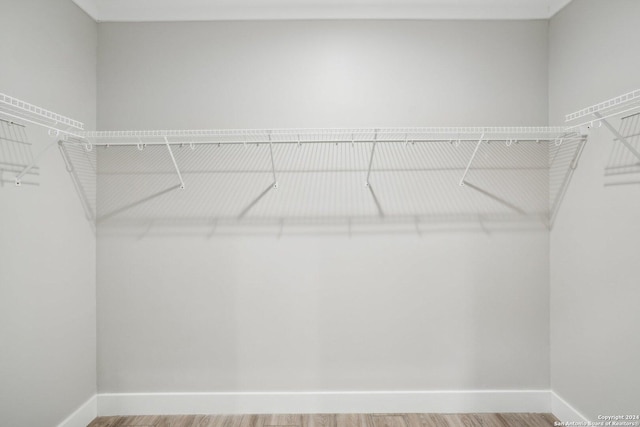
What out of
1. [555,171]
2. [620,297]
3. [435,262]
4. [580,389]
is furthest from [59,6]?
[580,389]

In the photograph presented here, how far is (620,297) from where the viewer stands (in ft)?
5.93

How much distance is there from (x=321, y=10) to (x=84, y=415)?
9.61 ft

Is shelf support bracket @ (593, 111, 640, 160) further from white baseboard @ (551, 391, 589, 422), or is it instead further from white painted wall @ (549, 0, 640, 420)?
white baseboard @ (551, 391, 589, 422)

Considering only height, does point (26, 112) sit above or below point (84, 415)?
above

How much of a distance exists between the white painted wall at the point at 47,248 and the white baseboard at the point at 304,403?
0.36 metres

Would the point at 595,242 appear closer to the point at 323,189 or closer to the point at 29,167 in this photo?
the point at 323,189

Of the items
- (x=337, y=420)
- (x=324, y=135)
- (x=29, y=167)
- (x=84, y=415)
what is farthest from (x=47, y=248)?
(x=337, y=420)

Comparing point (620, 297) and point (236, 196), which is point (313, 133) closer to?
point (236, 196)

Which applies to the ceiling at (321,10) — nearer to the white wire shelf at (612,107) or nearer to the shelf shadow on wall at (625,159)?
the white wire shelf at (612,107)

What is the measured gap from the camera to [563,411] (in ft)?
7.25

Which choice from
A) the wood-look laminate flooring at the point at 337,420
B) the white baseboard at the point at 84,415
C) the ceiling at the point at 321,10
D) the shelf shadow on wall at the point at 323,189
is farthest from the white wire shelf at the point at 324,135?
the wood-look laminate flooring at the point at 337,420

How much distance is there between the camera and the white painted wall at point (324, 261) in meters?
2.36

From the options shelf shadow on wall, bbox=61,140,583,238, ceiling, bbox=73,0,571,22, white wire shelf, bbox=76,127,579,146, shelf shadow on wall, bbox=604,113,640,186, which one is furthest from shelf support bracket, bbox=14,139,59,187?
shelf shadow on wall, bbox=604,113,640,186

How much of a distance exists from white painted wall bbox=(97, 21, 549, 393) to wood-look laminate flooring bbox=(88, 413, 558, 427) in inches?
6.7
